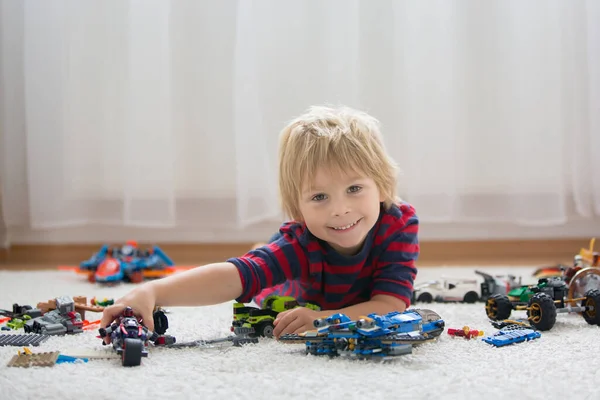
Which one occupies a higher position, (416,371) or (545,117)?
(545,117)

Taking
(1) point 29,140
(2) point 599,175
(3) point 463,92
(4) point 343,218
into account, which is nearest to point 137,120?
(1) point 29,140

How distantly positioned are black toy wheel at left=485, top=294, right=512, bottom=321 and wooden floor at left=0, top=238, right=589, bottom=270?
2.88ft

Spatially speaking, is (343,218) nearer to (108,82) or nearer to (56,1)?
(108,82)

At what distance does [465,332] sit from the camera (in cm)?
106

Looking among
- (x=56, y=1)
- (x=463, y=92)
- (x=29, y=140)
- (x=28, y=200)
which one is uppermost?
(x=56, y=1)

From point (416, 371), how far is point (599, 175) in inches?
56.4

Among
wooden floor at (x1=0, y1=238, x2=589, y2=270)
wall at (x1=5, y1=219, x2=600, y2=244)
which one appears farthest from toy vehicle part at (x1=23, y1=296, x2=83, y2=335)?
wall at (x1=5, y1=219, x2=600, y2=244)

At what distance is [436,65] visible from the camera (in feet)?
6.77

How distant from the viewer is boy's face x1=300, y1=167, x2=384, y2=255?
1.09m

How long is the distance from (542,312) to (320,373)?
1.43ft

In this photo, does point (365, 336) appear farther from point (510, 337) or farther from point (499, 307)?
point (499, 307)

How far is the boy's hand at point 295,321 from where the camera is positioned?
1029 millimetres

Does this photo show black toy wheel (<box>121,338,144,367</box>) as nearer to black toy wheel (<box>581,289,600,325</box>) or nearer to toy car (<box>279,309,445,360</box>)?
toy car (<box>279,309,445,360</box>)

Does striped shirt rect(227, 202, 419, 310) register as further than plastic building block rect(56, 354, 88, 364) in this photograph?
Yes
